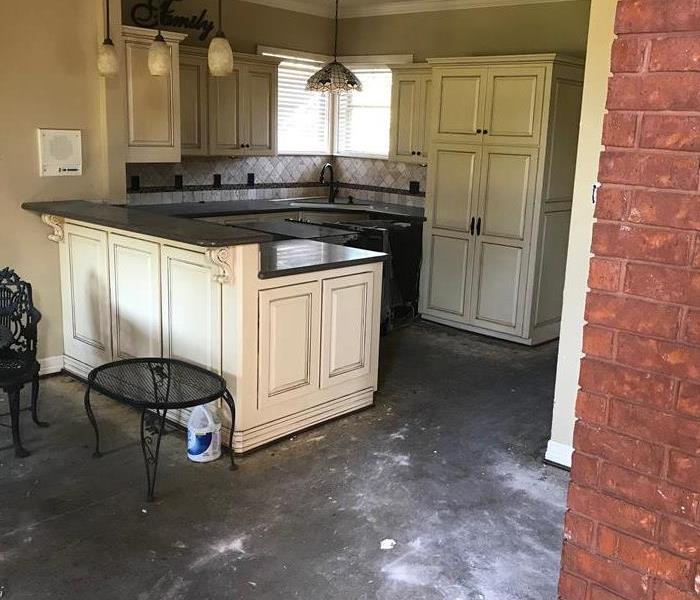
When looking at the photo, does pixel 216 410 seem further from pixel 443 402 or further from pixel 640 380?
pixel 640 380

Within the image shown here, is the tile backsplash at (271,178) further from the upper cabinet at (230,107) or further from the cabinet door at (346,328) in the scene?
the cabinet door at (346,328)

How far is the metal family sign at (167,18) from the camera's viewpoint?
546 centimetres

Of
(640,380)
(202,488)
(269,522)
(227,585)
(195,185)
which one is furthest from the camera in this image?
(195,185)

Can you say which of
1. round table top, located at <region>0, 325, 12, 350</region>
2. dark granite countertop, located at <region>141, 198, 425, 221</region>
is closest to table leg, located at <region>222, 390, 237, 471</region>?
round table top, located at <region>0, 325, 12, 350</region>

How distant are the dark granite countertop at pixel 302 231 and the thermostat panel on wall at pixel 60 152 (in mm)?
1105

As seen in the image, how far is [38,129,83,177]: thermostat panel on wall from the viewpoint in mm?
4180

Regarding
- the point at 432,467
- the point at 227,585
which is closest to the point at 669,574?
the point at 227,585

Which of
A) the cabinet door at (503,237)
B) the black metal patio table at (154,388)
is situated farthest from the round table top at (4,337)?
the cabinet door at (503,237)

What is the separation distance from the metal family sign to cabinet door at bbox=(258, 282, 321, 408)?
304cm

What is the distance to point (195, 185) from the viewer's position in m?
6.25

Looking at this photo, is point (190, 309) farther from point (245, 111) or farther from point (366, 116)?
point (366, 116)

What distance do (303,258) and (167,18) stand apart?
296cm

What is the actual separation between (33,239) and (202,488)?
79.8 inches

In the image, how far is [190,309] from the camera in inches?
140
